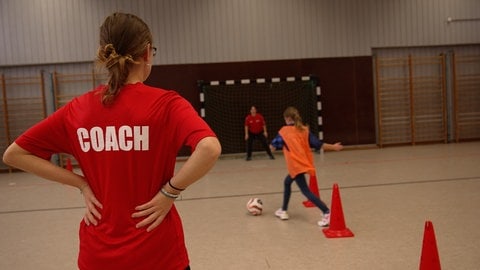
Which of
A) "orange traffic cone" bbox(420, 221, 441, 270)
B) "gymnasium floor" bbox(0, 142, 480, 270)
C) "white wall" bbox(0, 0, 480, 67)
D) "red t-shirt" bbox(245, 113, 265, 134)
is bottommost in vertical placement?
"gymnasium floor" bbox(0, 142, 480, 270)

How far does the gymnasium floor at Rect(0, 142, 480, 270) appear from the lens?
15.3 ft

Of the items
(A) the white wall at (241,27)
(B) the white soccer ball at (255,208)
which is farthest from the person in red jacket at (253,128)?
(B) the white soccer ball at (255,208)

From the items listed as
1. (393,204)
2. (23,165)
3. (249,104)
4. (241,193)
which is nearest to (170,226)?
(23,165)

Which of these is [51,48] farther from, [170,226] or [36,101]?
[170,226]

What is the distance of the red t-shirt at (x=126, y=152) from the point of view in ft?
5.33

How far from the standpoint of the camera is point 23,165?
5.81 feet

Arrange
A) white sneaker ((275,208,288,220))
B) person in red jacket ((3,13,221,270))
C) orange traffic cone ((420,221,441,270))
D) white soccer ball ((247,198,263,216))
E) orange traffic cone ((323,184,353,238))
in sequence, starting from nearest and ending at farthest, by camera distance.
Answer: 1. person in red jacket ((3,13,221,270))
2. orange traffic cone ((420,221,441,270))
3. orange traffic cone ((323,184,353,238))
4. white sneaker ((275,208,288,220))
5. white soccer ball ((247,198,263,216))

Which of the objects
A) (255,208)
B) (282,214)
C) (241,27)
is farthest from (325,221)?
(241,27)

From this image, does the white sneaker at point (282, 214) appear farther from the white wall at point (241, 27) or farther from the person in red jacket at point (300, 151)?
the white wall at point (241, 27)

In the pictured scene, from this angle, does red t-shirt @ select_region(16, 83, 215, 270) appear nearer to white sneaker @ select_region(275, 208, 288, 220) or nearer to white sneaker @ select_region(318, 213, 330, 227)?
white sneaker @ select_region(318, 213, 330, 227)

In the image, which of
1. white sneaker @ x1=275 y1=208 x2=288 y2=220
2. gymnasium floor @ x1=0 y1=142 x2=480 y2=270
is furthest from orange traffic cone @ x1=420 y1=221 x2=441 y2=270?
white sneaker @ x1=275 y1=208 x2=288 y2=220

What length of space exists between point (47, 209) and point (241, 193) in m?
3.20

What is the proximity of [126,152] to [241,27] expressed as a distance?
12.3 m

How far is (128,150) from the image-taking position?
5.37 feet
